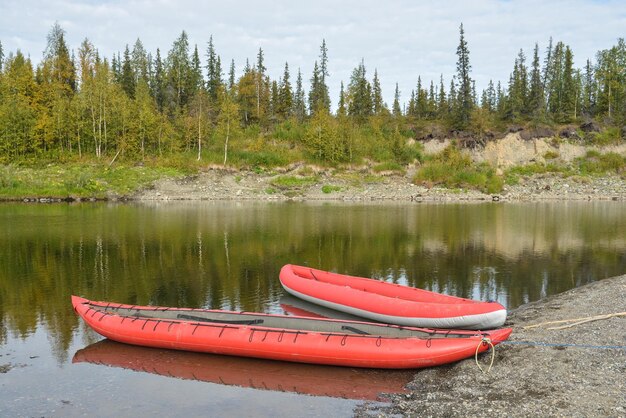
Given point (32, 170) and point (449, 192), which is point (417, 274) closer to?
point (449, 192)

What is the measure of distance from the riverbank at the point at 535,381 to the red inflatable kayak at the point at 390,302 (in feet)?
4.01

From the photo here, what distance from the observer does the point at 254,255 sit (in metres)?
29.7

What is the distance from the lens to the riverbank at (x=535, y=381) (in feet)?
33.2

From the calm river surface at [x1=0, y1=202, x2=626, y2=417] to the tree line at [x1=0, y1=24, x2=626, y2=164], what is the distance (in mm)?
25685

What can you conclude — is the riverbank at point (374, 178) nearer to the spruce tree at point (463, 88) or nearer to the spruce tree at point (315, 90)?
the spruce tree at point (463, 88)

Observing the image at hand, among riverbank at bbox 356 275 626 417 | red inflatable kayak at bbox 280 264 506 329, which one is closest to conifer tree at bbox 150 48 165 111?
red inflatable kayak at bbox 280 264 506 329

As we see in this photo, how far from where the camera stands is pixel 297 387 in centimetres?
1230

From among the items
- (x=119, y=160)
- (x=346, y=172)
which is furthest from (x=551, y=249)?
(x=119, y=160)

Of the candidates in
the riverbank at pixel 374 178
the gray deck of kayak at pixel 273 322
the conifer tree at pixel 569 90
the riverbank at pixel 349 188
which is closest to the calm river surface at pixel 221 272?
the gray deck of kayak at pixel 273 322

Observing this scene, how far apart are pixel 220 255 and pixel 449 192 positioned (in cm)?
5786

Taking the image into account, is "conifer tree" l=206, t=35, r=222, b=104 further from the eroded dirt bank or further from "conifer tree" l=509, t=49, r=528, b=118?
"conifer tree" l=509, t=49, r=528, b=118

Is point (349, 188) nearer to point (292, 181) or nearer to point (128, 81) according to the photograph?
point (292, 181)

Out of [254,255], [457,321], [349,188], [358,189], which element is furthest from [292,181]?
[457,321]

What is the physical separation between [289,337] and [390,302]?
15.7ft
